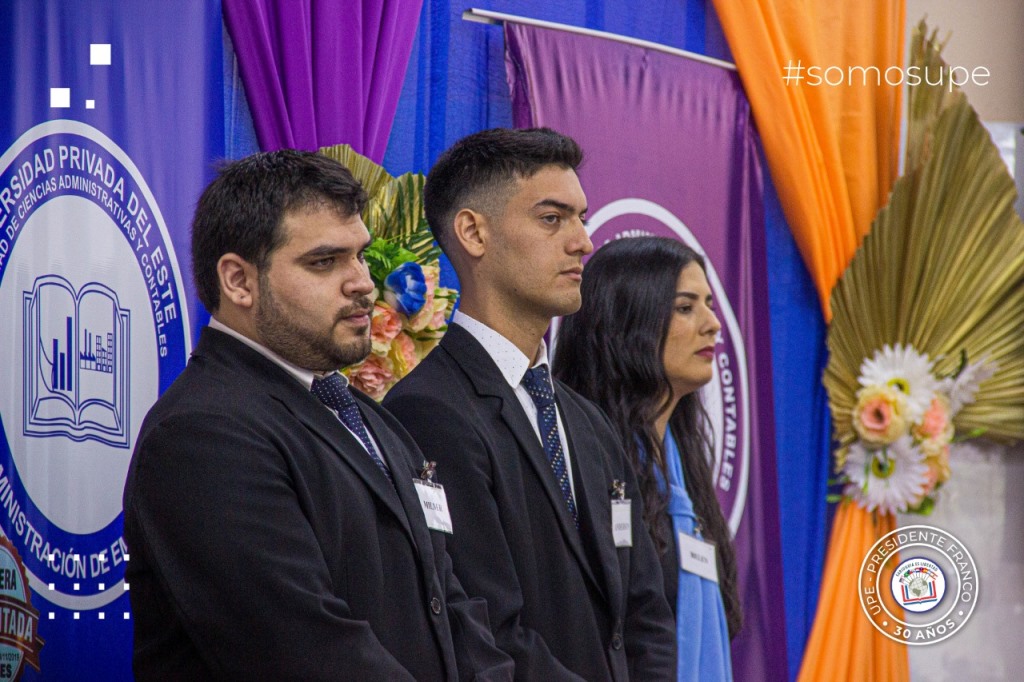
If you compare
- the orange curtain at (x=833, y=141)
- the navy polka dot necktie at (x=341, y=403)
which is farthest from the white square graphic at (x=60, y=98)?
the orange curtain at (x=833, y=141)

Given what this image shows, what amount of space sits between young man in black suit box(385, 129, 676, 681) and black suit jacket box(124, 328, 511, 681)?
0.97 ft

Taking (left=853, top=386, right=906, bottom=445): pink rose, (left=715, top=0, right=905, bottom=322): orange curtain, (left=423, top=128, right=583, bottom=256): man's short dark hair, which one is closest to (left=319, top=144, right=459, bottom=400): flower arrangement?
(left=423, top=128, right=583, bottom=256): man's short dark hair

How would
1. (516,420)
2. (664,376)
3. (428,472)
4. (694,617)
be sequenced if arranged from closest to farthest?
(428,472) → (516,420) → (694,617) → (664,376)

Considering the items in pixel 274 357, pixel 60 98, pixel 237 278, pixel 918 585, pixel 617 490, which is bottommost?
pixel 918 585

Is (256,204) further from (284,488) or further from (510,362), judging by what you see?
(510,362)

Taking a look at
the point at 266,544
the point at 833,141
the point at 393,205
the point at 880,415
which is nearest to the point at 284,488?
the point at 266,544

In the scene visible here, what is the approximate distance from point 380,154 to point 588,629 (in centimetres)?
152

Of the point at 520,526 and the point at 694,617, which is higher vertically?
the point at 520,526

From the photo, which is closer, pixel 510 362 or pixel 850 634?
pixel 510 362

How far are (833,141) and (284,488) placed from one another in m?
3.69

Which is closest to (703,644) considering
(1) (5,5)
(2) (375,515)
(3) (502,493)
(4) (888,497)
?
(3) (502,493)

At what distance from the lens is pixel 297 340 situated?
214 cm

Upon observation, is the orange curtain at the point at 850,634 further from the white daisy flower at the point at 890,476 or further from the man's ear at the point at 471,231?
the man's ear at the point at 471,231

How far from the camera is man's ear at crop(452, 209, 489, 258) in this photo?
2.78m
